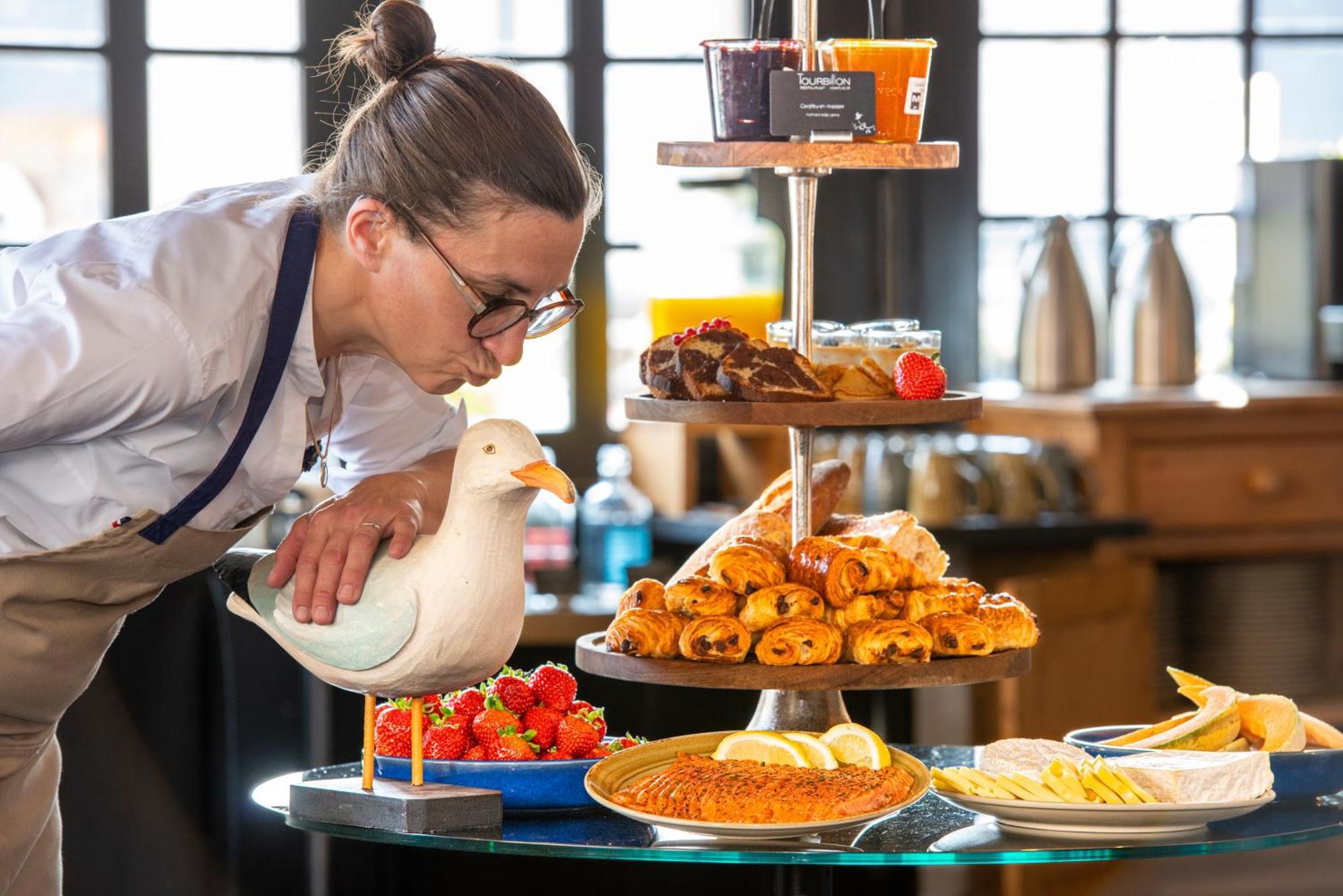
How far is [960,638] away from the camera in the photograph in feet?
4.65

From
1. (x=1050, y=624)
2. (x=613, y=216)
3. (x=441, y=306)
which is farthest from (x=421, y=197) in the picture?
(x=613, y=216)

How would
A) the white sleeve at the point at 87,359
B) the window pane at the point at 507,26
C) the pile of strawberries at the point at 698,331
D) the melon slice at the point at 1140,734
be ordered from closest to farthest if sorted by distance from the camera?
the white sleeve at the point at 87,359, the melon slice at the point at 1140,734, the pile of strawberries at the point at 698,331, the window pane at the point at 507,26

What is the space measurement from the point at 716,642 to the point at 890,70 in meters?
0.53

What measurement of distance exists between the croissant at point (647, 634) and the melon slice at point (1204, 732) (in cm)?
39

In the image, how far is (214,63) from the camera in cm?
342

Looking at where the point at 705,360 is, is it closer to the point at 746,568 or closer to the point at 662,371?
the point at 662,371

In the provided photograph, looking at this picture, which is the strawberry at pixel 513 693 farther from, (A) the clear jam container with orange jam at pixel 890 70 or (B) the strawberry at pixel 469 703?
(A) the clear jam container with orange jam at pixel 890 70

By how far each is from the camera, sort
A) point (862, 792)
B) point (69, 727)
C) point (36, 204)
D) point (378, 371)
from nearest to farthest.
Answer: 1. point (862, 792)
2. point (378, 371)
3. point (69, 727)
4. point (36, 204)

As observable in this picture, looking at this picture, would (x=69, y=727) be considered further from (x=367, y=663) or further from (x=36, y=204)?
(x=367, y=663)

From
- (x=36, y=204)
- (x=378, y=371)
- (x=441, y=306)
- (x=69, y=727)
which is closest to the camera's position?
(x=441, y=306)

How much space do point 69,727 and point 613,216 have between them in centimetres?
147

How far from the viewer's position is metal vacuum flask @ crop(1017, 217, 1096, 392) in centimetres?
341

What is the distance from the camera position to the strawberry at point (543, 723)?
4.55ft

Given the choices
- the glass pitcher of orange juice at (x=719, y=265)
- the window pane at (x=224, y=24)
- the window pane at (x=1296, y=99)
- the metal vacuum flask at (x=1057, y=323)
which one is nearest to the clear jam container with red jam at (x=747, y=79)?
the glass pitcher of orange juice at (x=719, y=265)
